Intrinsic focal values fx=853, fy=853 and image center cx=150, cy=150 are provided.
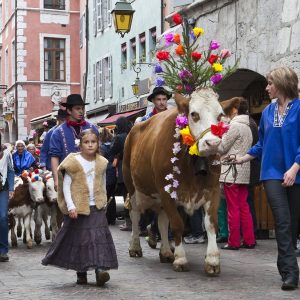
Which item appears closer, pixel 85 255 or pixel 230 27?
pixel 85 255

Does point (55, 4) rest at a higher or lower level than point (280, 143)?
higher

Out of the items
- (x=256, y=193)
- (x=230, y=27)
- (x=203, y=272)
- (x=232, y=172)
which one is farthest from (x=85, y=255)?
(x=230, y=27)

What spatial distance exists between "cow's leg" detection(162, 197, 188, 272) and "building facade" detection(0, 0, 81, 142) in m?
37.6

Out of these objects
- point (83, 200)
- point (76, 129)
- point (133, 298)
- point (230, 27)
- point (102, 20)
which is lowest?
point (133, 298)

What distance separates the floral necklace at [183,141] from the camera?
783 cm

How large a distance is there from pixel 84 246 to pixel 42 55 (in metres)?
39.7

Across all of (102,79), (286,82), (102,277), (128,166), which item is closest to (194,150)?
(286,82)

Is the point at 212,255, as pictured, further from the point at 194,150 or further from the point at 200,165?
the point at 194,150

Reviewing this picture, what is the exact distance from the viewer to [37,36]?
46500 mm

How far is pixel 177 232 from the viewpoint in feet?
28.2

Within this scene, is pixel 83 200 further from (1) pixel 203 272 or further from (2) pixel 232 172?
(2) pixel 232 172

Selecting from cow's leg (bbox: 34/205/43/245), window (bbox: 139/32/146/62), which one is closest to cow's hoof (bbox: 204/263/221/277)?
cow's leg (bbox: 34/205/43/245)

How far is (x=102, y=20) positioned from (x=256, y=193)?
84.7 ft

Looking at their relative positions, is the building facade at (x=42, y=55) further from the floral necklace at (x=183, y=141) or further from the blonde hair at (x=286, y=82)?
the blonde hair at (x=286, y=82)
